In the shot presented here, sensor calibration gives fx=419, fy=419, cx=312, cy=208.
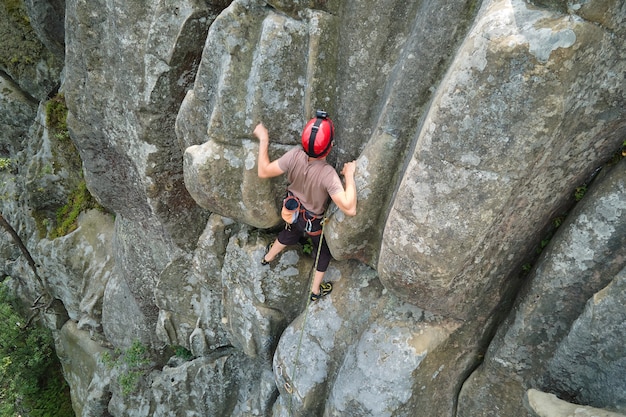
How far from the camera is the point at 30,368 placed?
1617 centimetres

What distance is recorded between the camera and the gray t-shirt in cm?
552

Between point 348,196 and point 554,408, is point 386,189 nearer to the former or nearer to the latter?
point 348,196

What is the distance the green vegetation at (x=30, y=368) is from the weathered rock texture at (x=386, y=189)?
8.58 m

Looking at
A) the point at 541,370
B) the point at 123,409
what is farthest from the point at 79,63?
A: the point at 541,370

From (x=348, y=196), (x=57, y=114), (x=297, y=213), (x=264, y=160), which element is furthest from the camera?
(x=57, y=114)

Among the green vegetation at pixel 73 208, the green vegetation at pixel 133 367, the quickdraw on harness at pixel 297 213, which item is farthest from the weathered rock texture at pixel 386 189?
the green vegetation at pixel 73 208

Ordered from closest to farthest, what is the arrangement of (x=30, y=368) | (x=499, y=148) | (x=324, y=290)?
(x=499, y=148) → (x=324, y=290) → (x=30, y=368)

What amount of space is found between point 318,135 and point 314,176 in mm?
671

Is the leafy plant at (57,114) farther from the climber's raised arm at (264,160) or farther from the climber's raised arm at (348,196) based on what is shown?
the climber's raised arm at (348,196)

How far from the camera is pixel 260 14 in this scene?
620 cm

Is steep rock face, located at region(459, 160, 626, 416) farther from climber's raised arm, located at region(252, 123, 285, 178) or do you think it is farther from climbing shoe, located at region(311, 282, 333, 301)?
climber's raised arm, located at region(252, 123, 285, 178)

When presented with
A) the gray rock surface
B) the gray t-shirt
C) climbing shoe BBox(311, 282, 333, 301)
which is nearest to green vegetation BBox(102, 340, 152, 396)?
climbing shoe BBox(311, 282, 333, 301)

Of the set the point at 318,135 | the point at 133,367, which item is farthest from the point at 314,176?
the point at 133,367

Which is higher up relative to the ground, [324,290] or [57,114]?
[324,290]
